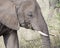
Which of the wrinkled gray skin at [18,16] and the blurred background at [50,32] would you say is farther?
the blurred background at [50,32]

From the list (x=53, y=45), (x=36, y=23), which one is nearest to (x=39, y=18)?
(x=36, y=23)

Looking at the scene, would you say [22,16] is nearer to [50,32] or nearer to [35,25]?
[35,25]

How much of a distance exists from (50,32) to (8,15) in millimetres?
2028

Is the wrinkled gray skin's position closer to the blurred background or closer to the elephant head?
the elephant head

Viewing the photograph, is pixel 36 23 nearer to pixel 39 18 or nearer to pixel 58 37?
pixel 39 18

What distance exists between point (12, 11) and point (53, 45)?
177 cm

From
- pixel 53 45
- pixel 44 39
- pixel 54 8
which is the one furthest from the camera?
pixel 54 8

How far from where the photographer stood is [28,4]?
452 cm

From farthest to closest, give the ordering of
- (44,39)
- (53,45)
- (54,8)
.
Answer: (54,8)
(53,45)
(44,39)

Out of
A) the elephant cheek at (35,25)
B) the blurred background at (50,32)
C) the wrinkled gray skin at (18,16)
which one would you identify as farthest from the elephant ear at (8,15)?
the blurred background at (50,32)

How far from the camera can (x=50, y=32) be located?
638cm

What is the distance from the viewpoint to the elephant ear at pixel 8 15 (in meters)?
4.42

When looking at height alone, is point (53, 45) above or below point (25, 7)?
below

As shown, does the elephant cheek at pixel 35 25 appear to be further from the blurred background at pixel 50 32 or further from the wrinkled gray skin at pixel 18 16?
the blurred background at pixel 50 32
